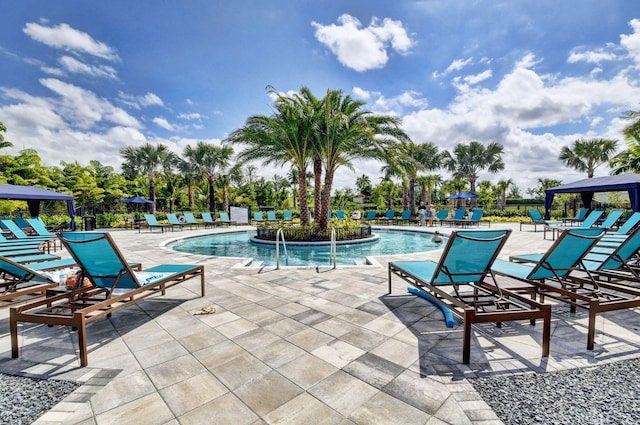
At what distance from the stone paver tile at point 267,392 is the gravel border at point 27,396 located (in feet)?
4.09

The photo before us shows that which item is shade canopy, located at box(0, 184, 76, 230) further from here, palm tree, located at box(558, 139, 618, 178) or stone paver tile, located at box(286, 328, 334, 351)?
palm tree, located at box(558, 139, 618, 178)

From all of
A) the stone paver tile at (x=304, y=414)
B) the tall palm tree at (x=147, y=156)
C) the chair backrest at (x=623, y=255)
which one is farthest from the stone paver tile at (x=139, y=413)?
the tall palm tree at (x=147, y=156)

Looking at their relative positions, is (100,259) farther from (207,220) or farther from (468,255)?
(207,220)

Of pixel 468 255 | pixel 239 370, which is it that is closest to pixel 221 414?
pixel 239 370

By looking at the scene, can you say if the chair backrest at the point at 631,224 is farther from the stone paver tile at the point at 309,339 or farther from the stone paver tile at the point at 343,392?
the stone paver tile at the point at 343,392

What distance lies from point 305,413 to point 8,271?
4.60 metres

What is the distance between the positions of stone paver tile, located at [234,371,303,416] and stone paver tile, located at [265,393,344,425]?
0.19 ft

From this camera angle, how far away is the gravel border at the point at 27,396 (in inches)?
68.9

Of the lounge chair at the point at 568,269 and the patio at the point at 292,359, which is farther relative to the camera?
the lounge chair at the point at 568,269

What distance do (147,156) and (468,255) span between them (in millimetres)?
31473

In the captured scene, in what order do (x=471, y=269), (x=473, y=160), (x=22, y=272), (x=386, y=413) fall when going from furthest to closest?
(x=473, y=160), (x=22, y=272), (x=471, y=269), (x=386, y=413)

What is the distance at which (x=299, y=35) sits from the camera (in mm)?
9992

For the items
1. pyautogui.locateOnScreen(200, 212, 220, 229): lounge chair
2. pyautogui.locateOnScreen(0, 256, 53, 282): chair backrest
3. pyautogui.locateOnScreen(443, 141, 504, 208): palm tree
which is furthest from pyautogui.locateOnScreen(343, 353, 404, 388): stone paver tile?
pyautogui.locateOnScreen(443, 141, 504, 208): palm tree

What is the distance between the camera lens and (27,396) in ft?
6.40
